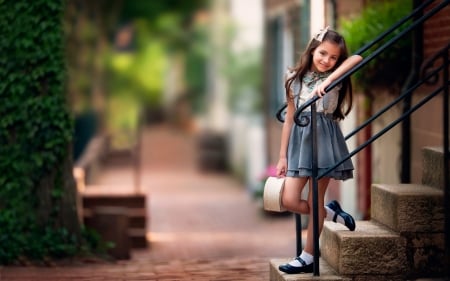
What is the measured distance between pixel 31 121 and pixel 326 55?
3318mm

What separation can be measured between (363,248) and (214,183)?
19005mm

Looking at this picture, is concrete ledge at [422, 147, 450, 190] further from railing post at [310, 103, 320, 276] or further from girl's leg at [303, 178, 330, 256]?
railing post at [310, 103, 320, 276]

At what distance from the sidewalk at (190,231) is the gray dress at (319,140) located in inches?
55.2

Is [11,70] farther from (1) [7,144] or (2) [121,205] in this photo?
(2) [121,205]

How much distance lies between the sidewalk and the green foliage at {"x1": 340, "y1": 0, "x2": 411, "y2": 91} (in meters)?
1.81

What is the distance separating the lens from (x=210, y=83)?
123 feet

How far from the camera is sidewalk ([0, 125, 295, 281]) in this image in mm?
8727

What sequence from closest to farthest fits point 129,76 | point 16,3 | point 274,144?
point 16,3
point 274,144
point 129,76

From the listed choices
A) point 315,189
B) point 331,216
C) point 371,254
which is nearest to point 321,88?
point 315,189

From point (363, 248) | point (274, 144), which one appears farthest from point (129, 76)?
point (363, 248)

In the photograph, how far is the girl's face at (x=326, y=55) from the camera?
23.3ft

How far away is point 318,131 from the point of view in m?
7.05

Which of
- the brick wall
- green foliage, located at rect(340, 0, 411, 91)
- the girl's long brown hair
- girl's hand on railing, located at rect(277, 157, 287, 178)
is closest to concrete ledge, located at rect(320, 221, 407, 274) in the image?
girl's hand on railing, located at rect(277, 157, 287, 178)

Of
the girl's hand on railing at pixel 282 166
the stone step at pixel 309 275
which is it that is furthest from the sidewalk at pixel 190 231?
the girl's hand on railing at pixel 282 166
